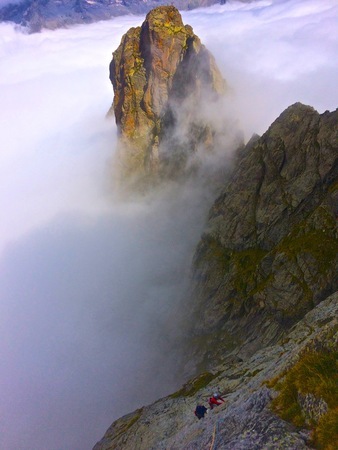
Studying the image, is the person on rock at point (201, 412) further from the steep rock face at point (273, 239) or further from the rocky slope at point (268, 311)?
the steep rock face at point (273, 239)

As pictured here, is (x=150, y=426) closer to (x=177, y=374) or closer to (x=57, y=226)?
(x=177, y=374)

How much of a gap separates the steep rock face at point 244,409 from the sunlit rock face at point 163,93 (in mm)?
85127

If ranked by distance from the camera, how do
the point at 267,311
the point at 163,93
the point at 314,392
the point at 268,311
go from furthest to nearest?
the point at 163,93 → the point at 267,311 → the point at 268,311 → the point at 314,392

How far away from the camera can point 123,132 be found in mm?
128375

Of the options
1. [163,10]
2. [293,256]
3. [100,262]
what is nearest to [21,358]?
[100,262]

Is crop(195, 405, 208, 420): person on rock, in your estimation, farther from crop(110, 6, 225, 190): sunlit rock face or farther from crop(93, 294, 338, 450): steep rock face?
crop(110, 6, 225, 190): sunlit rock face

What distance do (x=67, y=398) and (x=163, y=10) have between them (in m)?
135

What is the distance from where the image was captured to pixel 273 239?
59469 mm

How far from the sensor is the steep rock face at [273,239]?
1865 inches

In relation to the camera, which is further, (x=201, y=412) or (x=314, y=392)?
(x=201, y=412)

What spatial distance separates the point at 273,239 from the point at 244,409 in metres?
39.8

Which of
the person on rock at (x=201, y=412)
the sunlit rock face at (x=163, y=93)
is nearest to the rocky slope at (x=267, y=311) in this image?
the person on rock at (x=201, y=412)

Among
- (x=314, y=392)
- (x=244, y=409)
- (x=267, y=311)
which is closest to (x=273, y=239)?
(x=267, y=311)

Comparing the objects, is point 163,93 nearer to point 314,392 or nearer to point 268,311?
point 268,311
